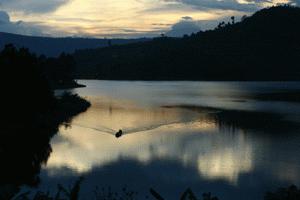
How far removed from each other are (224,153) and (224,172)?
34.2 feet

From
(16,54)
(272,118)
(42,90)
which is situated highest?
(16,54)

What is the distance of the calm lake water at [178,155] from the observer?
3988 cm

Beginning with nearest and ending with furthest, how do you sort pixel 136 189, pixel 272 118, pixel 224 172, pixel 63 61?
pixel 136 189 → pixel 224 172 → pixel 272 118 → pixel 63 61

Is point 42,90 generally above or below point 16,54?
below

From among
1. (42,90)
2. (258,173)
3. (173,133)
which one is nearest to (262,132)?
(173,133)

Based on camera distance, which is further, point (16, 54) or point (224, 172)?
point (16, 54)

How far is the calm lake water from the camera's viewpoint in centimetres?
3988

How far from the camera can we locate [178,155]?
175 ft

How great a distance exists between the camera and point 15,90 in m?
64.4

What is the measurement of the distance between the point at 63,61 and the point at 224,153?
121406 mm

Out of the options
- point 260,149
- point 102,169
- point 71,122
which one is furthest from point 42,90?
point 260,149

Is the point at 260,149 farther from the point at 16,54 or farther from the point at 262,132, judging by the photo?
the point at 16,54

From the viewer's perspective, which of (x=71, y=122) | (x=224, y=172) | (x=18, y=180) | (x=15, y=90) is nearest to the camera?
(x=18, y=180)

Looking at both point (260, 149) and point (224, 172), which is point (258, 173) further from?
point (260, 149)
